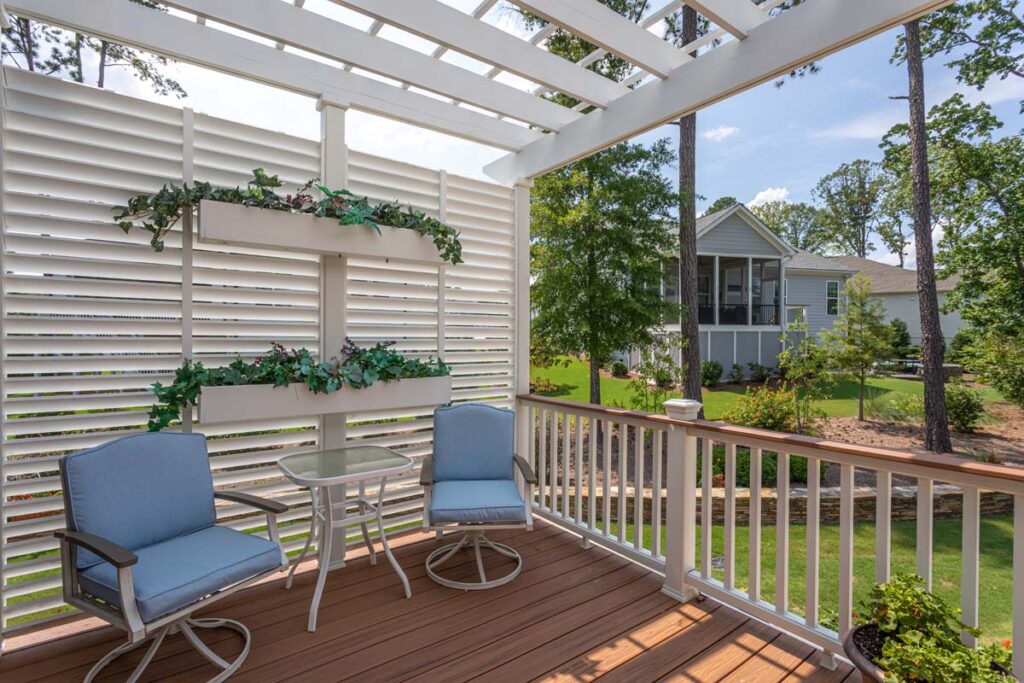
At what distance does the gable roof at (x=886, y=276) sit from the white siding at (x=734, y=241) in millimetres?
5085

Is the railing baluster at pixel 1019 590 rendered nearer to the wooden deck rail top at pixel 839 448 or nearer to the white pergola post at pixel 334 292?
the wooden deck rail top at pixel 839 448

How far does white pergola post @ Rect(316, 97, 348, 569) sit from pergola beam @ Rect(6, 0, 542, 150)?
152mm

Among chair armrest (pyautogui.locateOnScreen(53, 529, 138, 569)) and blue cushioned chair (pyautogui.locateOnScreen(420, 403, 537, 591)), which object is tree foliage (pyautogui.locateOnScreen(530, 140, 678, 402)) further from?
chair armrest (pyautogui.locateOnScreen(53, 529, 138, 569))

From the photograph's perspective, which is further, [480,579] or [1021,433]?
[1021,433]

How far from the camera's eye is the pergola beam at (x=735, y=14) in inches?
86.0

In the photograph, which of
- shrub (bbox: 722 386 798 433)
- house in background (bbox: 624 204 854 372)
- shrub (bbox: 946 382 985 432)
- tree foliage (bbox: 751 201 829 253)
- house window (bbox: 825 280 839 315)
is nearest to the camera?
shrub (bbox: 722 386 798 433)

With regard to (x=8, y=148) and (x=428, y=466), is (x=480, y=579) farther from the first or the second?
(x=8, y=148)

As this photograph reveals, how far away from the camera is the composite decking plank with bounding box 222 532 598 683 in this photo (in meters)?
2.12

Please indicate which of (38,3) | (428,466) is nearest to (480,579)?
(428,466)

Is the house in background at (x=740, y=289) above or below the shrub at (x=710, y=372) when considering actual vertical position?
above

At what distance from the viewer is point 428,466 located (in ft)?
9.76

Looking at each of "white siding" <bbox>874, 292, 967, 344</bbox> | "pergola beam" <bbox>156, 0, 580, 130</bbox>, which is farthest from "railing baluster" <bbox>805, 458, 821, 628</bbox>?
"white siding" <bbox>874, 292, 967, 344</bbox>

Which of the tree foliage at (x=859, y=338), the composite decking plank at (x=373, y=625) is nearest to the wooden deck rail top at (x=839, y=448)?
the composite decking plank at (x=373, y=625)

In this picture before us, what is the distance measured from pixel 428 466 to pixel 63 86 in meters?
2.66
